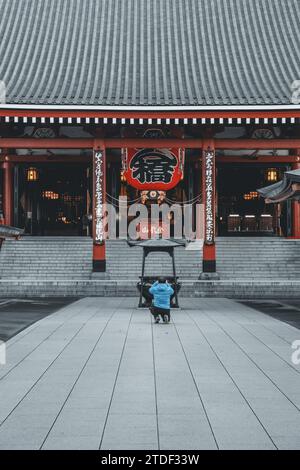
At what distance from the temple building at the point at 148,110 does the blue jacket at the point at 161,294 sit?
9.03 meters

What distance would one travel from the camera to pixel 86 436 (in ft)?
18.9

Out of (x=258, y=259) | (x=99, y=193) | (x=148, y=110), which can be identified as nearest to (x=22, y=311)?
(x=99, y=193)

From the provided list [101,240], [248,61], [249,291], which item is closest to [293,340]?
[249,291]

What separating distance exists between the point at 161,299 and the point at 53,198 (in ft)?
63.5

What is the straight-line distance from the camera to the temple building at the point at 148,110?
2198cm

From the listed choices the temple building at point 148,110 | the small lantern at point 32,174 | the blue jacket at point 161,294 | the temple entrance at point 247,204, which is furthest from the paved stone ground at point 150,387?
the small lantern at point 32,174

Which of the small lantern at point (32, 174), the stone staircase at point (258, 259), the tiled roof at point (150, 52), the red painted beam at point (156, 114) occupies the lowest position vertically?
the stone staircase at point (258, 259)

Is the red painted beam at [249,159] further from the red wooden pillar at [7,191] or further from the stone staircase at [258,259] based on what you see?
the red wooden pillar at [7,191]

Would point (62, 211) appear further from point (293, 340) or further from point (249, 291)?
point (293, 340)

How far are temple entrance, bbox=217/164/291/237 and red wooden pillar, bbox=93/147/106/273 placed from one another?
9283 mm

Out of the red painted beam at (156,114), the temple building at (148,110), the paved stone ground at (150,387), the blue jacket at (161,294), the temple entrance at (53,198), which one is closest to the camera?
the paved stone ground at (150,387)

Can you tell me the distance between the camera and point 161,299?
45.8ft

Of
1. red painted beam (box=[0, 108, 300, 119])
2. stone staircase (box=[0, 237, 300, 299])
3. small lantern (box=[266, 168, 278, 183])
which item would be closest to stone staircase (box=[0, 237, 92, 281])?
stone staircase (box=[0, 237, 300, 299])

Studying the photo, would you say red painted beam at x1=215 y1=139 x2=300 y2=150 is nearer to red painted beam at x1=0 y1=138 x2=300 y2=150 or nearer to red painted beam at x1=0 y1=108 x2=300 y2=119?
red painted beam at x1=0 y1=138 x2=300 y2=150
